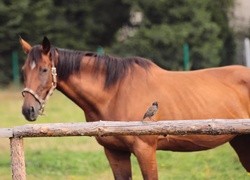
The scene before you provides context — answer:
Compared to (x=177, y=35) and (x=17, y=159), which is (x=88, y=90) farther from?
(x=177, y=35)

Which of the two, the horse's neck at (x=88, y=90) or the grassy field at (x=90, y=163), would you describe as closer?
the horse's neck at (x=88, y=90)

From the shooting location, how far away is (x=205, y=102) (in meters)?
6.43

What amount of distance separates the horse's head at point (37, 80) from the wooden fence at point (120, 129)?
3.67 feet

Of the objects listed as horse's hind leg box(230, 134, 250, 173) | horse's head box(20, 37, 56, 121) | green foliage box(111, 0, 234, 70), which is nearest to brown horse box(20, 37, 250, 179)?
horse's head box(20, 37, 56, 121)

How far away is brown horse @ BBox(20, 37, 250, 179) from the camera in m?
6.07

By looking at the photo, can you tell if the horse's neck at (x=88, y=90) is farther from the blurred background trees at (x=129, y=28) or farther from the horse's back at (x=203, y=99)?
the blurred background trees at (x=129, y=28)

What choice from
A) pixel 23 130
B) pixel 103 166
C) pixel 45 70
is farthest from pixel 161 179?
pixel 23 130

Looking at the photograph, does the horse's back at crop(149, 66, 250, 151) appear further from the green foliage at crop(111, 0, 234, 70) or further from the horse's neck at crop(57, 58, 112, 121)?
the green foliage at crop(111, 0, 234, 70)

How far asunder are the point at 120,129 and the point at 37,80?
157 cm

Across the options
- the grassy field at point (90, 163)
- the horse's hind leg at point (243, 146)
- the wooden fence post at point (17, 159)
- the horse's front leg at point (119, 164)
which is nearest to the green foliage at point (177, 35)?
the grassy field at point (90, 163)

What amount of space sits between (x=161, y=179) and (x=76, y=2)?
890 inches

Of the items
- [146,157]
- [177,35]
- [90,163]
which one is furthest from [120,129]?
[177,35]

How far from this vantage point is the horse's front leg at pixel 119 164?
6.20 metres

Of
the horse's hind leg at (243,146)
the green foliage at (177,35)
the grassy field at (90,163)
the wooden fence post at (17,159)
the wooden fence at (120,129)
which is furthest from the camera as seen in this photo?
the green foliage at (177,35)
